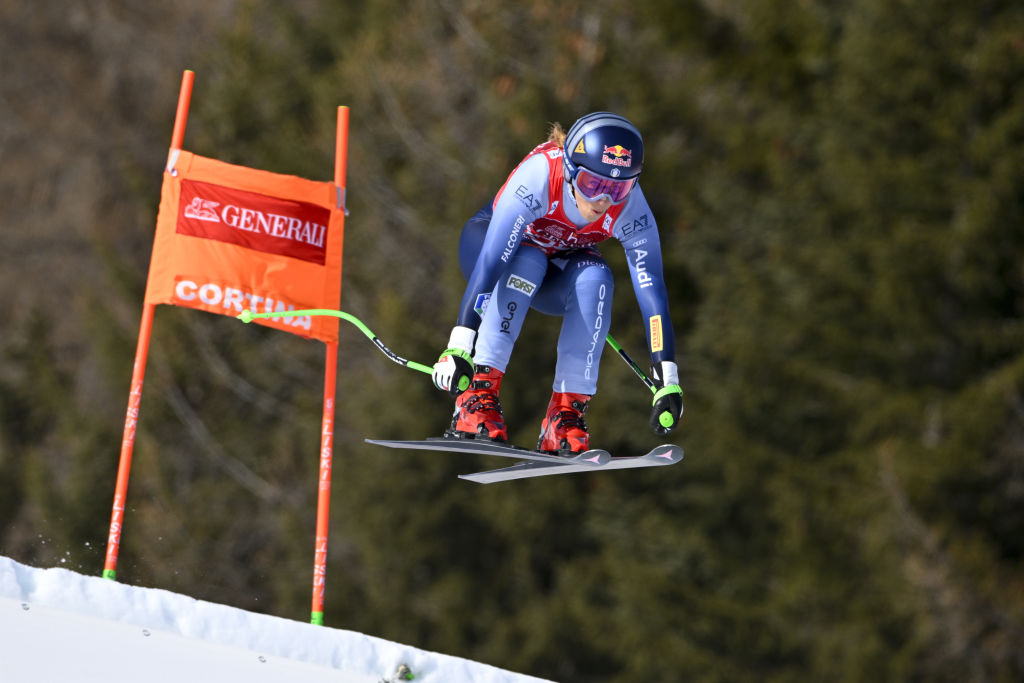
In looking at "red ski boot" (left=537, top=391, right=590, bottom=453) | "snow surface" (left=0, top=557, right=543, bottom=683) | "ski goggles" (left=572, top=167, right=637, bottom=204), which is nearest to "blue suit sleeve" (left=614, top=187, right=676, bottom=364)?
"ski goggles" (left=572, top=167, right=637, bottom=204)

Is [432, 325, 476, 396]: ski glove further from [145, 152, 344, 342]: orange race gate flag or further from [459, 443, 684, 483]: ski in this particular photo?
[145, 152, 344, 342]: orange race gate flag

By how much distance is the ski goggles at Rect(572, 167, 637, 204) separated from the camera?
22.8 feet

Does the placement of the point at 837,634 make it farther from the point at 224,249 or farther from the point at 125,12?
the point at 125,12

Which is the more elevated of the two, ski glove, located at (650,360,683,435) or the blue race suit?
the blue race suit

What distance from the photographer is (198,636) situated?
7367mm

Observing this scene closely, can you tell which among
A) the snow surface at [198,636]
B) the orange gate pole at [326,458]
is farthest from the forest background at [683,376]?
the snow surface at [198,636]

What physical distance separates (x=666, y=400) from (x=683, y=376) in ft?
55.6

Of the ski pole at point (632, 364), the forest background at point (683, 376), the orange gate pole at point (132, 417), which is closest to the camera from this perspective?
the ski pole at point (632, 364)

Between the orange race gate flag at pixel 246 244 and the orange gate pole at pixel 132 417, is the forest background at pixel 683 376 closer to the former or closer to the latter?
the orange race gate flag at pixel 246 244

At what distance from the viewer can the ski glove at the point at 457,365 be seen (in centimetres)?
699

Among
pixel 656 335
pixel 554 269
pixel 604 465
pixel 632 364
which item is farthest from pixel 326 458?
pixel 656 335

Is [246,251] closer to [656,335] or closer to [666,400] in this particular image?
[656,335]

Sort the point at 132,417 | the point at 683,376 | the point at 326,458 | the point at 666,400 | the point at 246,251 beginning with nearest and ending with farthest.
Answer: the point at 666,400, the point at 132,417, the point at 246,251, the point at 326,458, the point at 683,376

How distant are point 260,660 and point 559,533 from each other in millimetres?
18468
